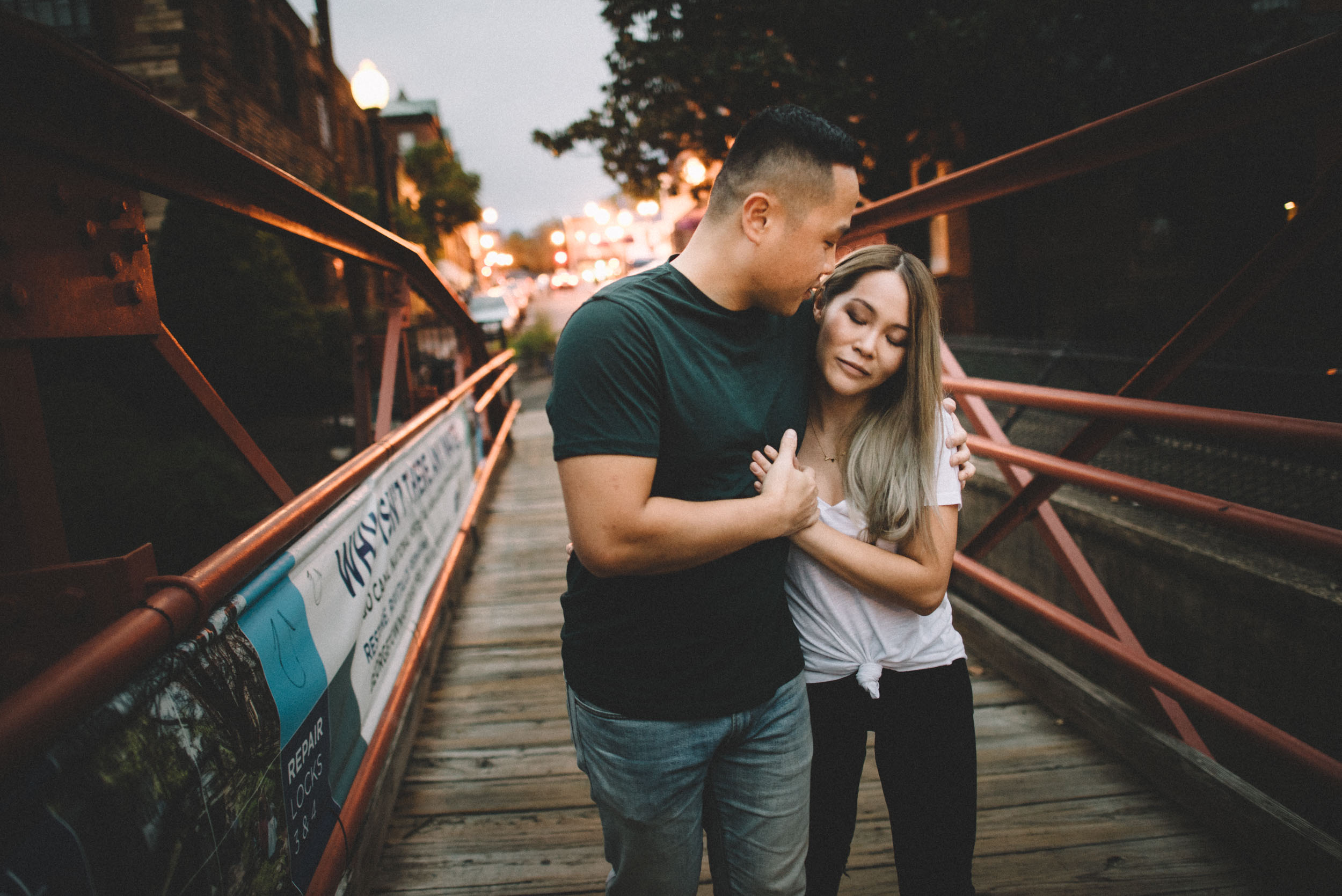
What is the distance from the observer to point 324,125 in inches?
579

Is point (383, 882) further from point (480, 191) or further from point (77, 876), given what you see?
point (480, 191)

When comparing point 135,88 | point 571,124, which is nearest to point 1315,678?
point 135,88

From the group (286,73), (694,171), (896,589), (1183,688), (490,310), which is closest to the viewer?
(896,589)

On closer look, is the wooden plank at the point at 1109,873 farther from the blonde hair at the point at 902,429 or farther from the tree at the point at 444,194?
the tree at the point at 444,194

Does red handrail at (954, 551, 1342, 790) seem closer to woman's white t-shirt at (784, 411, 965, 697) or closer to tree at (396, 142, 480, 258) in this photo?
woman's white t-shirt at (784, 411, 965, 697)

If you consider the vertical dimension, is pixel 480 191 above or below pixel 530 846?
above

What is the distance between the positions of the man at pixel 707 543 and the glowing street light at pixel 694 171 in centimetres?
915

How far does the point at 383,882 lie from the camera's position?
203cm

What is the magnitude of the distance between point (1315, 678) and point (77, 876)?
3.77 metres

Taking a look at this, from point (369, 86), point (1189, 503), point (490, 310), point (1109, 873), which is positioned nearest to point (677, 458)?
point (1189, 503)

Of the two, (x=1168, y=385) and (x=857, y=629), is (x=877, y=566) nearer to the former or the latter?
(x=857, y=629)

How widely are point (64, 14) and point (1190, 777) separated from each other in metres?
14.0

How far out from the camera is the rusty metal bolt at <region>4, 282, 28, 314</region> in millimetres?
1060

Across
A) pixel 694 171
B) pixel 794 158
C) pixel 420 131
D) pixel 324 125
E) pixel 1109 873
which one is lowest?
pixel 1109 873
